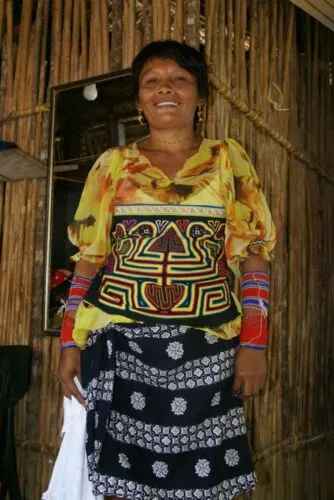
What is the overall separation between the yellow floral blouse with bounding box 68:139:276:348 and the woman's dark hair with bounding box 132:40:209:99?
0.21m

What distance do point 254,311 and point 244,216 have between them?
10.1 inches

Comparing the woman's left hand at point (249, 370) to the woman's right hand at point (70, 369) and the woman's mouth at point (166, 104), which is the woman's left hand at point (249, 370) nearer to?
the woman's right hand at point (70, 369)

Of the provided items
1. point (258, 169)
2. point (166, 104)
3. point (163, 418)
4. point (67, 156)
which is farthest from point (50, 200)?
point (163, 418)

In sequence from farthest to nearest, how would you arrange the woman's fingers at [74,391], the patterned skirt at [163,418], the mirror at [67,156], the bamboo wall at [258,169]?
the mirror at [67,156] → the bamboo wall at [258,169] → the woman's fingers at [74,391] → the patterned skirt at [163,418]

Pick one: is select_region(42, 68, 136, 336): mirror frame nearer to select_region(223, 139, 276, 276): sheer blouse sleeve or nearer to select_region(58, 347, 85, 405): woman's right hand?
select_region(58, 347, 85, 405): woman's right hand

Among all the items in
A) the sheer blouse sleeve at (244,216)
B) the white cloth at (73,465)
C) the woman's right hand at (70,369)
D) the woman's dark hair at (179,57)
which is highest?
the woman's dark hair at (179,57)

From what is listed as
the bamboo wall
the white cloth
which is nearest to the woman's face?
the bamboo wall

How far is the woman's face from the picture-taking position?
56.3 inches

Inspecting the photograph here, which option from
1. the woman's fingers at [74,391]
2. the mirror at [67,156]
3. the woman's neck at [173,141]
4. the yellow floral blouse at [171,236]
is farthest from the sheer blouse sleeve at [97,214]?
the mirror at [67,156]

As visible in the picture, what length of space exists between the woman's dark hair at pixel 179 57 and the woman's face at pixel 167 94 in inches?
0.6

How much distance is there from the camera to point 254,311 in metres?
1.35

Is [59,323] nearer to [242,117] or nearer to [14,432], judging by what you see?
[14,432]

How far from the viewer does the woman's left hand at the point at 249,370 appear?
1314 millimetres

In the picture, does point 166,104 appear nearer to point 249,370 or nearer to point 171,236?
point 171,236
